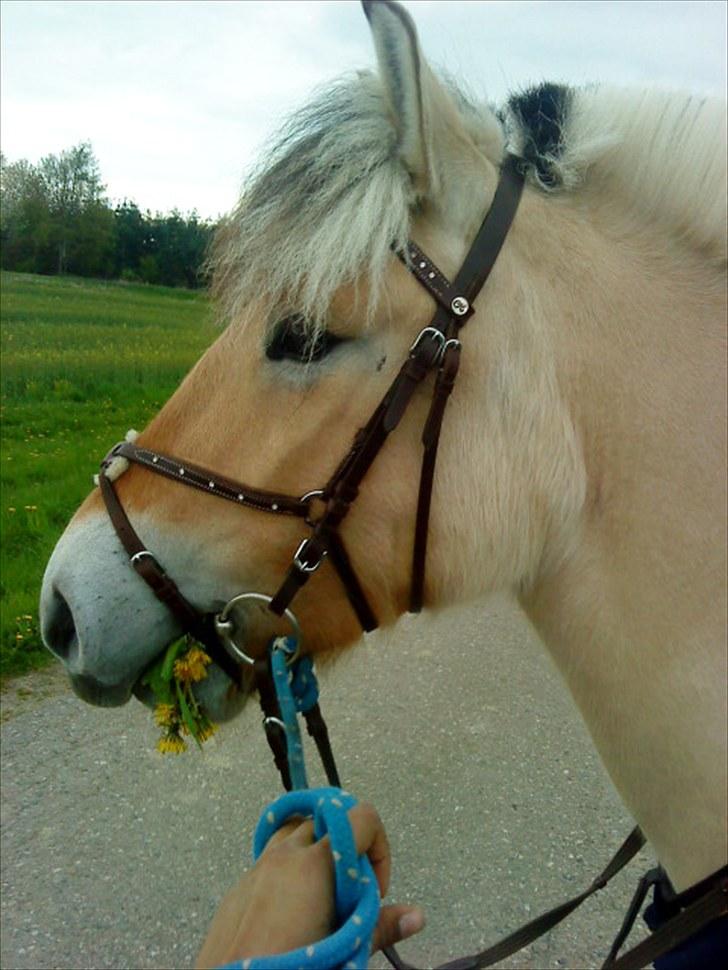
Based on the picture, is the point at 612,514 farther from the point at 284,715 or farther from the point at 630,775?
the point at 284,715

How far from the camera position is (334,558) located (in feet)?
5.22

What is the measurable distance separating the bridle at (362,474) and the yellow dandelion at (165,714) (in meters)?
0.18

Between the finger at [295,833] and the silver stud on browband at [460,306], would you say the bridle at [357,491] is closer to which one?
the silver stud on browband at [460,306]

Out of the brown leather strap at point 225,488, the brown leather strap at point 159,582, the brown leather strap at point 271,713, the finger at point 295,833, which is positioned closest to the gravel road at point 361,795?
the brown leather strap at point 271,713

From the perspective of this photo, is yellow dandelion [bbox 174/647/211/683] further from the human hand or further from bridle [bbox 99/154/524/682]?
the human hand

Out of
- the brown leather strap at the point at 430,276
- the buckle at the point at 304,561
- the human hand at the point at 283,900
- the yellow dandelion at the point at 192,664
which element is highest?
the brown leather strap at the point at 430,276

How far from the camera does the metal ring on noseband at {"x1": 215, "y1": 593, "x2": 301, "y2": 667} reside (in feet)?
5.30

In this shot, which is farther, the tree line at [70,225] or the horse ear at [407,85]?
the tree line at [70,225]

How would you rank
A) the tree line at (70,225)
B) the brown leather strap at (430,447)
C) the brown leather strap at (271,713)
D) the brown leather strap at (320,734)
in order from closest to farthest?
the brown leather strap at (430,447) → the brown leather strap at (271,713) → the brown leather strap at (320,734) → the tree line at (70,225)

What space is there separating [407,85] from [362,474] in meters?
0.69

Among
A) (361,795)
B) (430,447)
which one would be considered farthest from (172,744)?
(361,795)

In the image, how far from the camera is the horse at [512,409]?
143 centimetres

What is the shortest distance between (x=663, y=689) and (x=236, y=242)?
3.93 ft

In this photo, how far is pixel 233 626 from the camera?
166 centimetres
